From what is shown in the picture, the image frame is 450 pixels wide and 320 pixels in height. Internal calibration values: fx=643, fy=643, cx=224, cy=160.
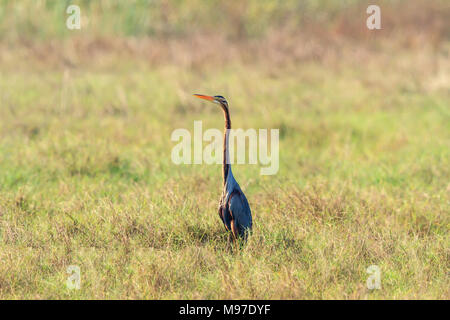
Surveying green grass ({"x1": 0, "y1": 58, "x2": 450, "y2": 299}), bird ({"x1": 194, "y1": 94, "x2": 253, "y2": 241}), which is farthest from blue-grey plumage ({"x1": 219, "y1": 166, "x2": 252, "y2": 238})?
green grass ({"x1": 0, "y1": 58, "x2": 450, "y2": 299})

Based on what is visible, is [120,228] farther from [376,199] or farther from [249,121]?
[249,121]

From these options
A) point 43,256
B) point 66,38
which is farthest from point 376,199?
point 66,38

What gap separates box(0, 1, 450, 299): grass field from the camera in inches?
163

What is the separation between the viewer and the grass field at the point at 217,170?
414 cm

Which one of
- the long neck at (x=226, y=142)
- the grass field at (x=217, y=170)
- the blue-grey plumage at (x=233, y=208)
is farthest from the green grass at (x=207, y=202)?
the long neck at (x=226, y=142)

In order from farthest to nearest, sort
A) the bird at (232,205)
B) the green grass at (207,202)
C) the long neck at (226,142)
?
the bird at (232,205) < the long neck at (226,142) < the green grass at (207,202)

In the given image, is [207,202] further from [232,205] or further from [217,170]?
[217,170]

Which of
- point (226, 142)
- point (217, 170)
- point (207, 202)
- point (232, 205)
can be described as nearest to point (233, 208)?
point (232, 205)

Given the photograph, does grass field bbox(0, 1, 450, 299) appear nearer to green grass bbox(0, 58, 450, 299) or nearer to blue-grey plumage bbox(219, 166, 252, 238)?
green grass bbox(0, 58, 450, 299)

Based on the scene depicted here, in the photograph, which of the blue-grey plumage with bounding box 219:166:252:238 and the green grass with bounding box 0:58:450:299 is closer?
the green grass with bounding box 0:58:450:299

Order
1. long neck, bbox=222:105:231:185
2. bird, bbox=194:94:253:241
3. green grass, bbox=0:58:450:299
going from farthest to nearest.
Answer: bird, bbox=194:94:253:241 < long neck, bbox=222:105:231:185 < green grass, bbox=0:58:450:299

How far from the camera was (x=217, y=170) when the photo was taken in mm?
6707

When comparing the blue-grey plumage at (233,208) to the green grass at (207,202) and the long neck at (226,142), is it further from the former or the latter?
the green grass at (207,202)

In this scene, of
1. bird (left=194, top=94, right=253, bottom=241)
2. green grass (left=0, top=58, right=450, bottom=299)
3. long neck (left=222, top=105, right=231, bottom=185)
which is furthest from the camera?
bird (left=194, top=94, right=253, bottom=241)
